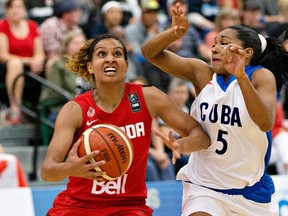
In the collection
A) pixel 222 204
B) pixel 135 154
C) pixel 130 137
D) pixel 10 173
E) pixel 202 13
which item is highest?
pixel 202 13

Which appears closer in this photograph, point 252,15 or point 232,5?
point 252,15

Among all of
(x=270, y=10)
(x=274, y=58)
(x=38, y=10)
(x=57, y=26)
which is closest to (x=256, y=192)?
(x=274, y=58)

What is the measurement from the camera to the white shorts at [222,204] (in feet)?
17.8

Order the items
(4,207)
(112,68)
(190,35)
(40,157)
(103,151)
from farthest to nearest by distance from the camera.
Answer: (190,35)
(40,157)
(4,207)
(112,68)
(103,151)

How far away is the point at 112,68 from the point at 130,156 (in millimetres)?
650

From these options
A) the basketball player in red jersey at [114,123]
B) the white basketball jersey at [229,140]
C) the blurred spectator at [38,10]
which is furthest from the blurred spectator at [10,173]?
the blurred spectator at [38,10]

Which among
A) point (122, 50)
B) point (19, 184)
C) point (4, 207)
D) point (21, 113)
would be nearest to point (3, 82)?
point (21, 113)

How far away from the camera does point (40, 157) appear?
908 centimetres

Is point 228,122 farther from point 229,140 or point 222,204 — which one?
point 222,204

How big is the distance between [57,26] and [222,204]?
494 centimetres

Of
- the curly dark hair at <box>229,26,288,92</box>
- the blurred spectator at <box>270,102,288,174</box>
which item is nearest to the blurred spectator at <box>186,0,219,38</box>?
the blurred spectator at <box>270,102,288,174</box>

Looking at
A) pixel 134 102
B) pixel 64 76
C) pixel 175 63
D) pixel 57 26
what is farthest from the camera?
pixel 57 26

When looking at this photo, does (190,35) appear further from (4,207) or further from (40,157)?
(4,207)

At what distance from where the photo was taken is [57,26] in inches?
390
